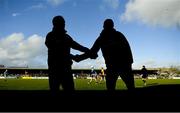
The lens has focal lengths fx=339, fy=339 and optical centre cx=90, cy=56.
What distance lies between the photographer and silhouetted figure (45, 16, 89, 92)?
6090 millimetres

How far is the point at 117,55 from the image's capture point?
770 centimetres

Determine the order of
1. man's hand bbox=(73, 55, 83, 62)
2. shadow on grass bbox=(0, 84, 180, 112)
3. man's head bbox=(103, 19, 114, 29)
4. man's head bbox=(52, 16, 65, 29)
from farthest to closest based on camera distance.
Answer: man's head bbox=(103, 19, 114, 29) → man's hand bbox=(73, 55, 83, 62) → man's head bbox=(52, 16, 65, 29) → shadow on grass bbox=(0, 84, 180, 112)

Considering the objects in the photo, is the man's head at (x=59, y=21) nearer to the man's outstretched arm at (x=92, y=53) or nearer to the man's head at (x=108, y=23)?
the man's outstretched arm at (x=92, y=53)

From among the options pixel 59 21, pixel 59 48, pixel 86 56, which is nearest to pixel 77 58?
pixel 86 56

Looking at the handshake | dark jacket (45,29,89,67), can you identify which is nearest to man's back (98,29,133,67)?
the handshake

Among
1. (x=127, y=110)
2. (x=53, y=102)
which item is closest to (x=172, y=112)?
(x=127, y=110)

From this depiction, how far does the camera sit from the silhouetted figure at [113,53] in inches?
300

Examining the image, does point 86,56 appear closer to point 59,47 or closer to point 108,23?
point 108,23

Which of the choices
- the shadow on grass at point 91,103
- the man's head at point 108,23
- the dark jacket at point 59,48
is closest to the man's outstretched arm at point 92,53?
the man's head at point 108,23

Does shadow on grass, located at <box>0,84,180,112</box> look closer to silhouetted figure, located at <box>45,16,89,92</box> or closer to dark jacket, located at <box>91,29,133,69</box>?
silhouetted figure, located at <box>45,16,89,92</box>

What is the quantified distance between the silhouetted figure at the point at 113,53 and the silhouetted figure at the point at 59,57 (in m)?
1.35

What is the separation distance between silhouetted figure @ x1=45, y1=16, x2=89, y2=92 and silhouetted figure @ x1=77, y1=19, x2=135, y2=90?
53.0 inches

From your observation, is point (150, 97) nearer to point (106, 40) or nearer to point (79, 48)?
point (79, 48)

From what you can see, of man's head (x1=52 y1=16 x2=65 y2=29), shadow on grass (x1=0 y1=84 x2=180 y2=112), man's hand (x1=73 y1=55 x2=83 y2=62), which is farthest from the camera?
man's hand (x1=73 y1=55 x2=83 y2=62)
